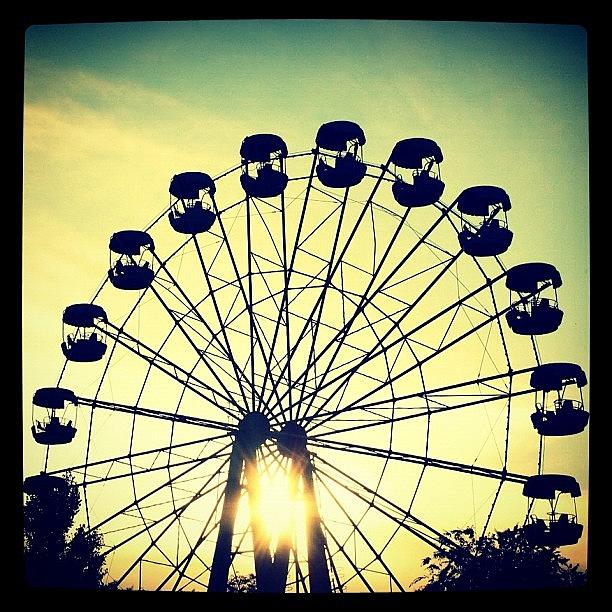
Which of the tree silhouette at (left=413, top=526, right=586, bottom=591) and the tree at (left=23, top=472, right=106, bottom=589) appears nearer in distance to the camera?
the tree at (left=23, top=472, right=106, bottom=589)

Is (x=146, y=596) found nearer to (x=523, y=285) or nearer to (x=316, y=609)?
(x=316, y=609)

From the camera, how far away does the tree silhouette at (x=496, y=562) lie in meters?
8.75

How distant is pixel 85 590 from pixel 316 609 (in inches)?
59.1

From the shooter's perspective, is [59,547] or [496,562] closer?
[59,547]

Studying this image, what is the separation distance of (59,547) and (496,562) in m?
4.54

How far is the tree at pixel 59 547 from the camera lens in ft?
22.8

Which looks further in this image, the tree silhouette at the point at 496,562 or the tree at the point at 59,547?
the tree silhouette at the point at 496,562

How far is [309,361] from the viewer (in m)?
9.64

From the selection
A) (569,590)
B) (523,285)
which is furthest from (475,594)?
(523,285)

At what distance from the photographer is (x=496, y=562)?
10148mm

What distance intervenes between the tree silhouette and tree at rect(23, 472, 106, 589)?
311 centimetres

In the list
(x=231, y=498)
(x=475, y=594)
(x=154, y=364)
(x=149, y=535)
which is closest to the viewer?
(x=475, y=594)

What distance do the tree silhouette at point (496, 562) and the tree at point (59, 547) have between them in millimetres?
3110

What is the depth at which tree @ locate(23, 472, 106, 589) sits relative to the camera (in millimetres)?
6939
